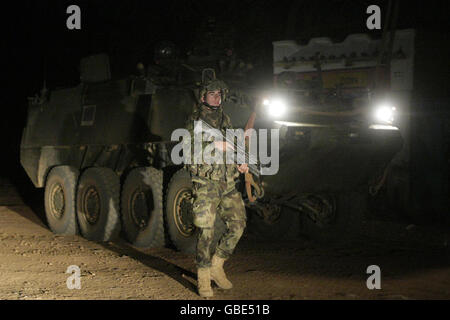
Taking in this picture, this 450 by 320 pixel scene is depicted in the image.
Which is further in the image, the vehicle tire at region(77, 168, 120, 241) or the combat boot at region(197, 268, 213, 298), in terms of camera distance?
the vehicle tire at region(77, 168, 120, 241)

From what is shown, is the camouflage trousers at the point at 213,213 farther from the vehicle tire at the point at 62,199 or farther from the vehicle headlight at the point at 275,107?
the vehicle tire at the point at 62,199

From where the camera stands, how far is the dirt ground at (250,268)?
538 cm

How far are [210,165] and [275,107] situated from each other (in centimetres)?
178

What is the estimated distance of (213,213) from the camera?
524cm

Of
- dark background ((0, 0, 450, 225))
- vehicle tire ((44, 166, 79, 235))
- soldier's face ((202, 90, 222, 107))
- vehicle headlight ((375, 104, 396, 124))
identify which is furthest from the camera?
dark background ((0, 0, 450, 225))

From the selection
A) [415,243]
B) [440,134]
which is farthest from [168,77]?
[440,134]

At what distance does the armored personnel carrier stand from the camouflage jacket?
1.11 metres

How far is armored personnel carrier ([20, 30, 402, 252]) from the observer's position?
7.04m

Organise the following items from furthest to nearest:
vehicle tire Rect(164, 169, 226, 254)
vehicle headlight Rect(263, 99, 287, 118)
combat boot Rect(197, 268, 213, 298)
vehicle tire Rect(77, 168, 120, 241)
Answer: vehicle tire Rect(77, 168, 120, 241) < vehicle tire Rect(164, 169, 226, 254) < vehicle headlight Rect(263, 99, 287, 118) < combat boot Rect(197, 268, 213, 298)

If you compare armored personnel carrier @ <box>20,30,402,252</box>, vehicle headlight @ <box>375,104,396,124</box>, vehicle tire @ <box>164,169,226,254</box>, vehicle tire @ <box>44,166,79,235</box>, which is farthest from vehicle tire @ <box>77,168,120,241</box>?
vehicle headlight @ <box>375,104,396,124</box>


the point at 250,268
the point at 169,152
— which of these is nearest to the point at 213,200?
the point at 250,268

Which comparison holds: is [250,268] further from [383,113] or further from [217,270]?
[383,113]

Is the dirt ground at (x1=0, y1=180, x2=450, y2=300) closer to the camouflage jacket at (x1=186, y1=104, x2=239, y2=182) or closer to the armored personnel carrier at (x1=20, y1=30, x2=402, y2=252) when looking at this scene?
the armored personnel carrier at (x1=20, y1=30, x2=402, y2=252)

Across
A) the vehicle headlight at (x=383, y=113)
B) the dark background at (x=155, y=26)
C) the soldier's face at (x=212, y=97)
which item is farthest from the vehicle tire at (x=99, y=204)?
the dark background at (x=155, y=26)
